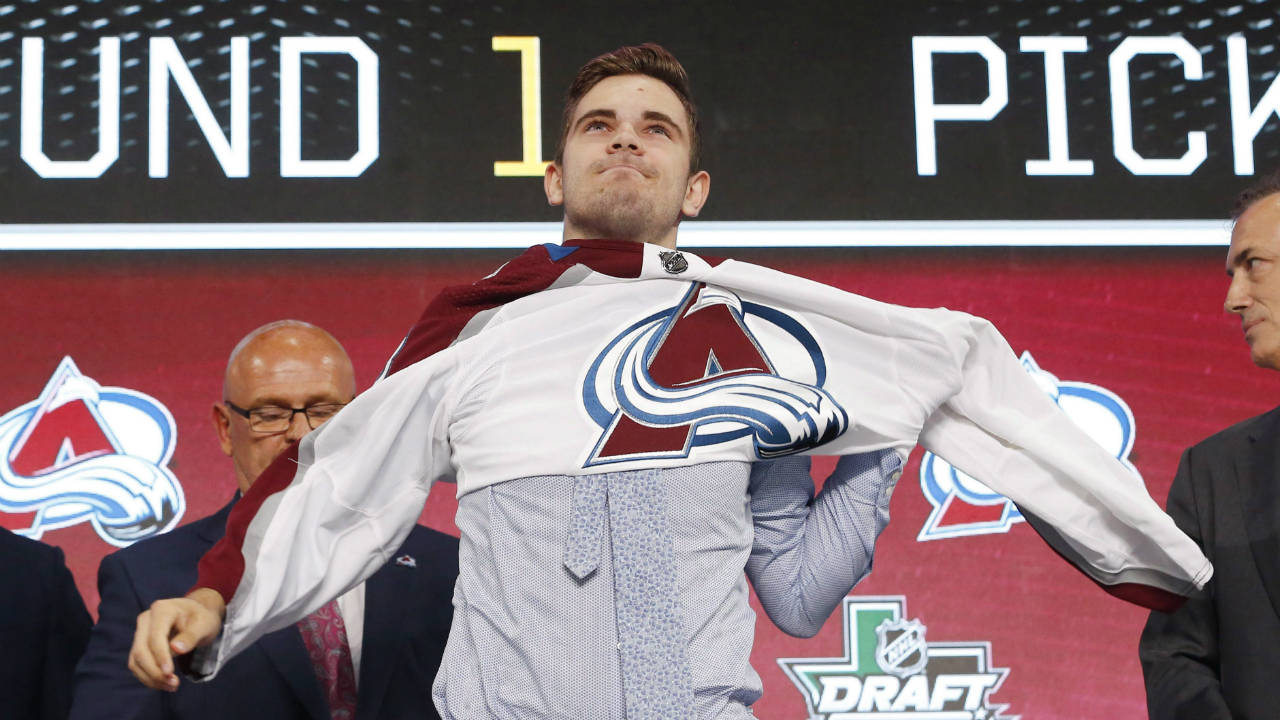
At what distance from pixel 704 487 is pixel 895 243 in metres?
1.80

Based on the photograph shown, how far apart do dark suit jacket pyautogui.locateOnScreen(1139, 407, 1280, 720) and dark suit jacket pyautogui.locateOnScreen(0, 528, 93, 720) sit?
1823 mm

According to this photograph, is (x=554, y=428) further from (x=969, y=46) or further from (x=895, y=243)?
(x=969, y=46)

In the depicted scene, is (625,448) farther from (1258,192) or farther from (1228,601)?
(1258,192)

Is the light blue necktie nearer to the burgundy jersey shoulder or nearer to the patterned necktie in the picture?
the burgundy jersey shoulder

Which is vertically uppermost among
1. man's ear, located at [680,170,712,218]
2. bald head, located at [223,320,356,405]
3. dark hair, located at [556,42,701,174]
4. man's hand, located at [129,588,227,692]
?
dark hair, located at [556,42,701,174]

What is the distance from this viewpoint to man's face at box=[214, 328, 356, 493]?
2301 mm

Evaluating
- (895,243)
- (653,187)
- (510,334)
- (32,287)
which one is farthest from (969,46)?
(32,287)

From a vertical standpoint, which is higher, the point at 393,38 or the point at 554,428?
the point at 393,38

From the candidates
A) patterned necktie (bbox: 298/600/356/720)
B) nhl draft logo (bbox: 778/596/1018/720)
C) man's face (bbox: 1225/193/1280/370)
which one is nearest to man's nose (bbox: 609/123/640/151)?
patterned necktie (bbox: 298/600/356/720)

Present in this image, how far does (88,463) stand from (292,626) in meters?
1.22

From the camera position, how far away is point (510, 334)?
169 centimetres

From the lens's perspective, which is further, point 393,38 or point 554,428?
point 393,38

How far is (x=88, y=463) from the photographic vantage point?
303 cm

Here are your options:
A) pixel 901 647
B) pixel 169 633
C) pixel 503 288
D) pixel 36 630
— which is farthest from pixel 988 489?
pixel 169 633
